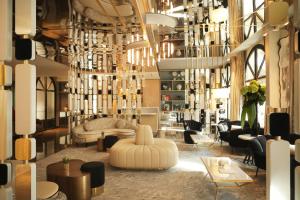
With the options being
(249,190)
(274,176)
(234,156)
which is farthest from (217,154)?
(274,176)

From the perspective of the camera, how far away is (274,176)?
5.91 feet

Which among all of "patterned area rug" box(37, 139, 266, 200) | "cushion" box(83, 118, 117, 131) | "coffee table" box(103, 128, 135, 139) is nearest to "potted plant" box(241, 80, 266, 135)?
"patterned area rug" box(37, 139, 266, 200)

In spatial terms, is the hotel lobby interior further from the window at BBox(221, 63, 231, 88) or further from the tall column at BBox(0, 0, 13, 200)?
the window at BBox(221, 63, 231, 88)

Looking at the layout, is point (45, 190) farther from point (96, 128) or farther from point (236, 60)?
point (236, 60)

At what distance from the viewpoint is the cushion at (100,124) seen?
8602 millimetres

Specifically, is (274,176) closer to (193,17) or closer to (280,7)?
(280,7)

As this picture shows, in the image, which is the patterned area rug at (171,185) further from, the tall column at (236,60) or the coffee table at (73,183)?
the tall column at (236,60)

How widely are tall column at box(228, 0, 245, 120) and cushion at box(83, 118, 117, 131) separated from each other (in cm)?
481

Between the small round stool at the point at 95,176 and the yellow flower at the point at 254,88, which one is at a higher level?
the yellow flower at the point at 254,88

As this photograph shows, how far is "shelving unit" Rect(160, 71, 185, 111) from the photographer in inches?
540

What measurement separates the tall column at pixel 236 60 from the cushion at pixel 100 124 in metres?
4.81

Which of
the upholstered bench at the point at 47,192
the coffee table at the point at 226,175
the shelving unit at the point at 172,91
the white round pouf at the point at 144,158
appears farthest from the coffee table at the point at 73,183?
the shelving unit at the point at 172,91

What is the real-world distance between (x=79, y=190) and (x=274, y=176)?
8.71ft

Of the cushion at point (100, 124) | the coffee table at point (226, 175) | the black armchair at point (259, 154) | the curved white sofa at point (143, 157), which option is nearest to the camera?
the coffee table at point (226, 175)
